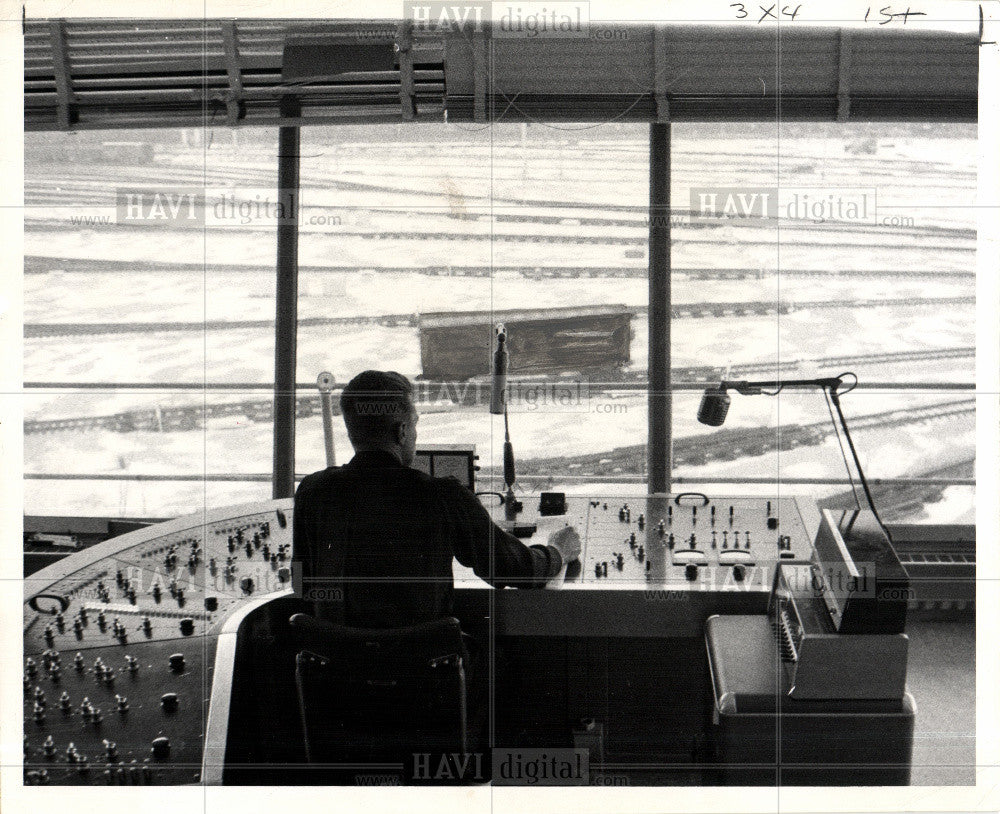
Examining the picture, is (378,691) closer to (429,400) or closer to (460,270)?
(429,400)

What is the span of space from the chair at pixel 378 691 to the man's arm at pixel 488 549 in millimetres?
238

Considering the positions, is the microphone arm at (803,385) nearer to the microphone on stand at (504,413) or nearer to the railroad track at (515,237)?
the microphone on stand at (504,413)

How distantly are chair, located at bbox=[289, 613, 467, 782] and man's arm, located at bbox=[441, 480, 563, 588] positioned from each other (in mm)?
238

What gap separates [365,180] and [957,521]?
2.68 metres

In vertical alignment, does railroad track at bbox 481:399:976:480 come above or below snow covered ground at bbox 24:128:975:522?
below

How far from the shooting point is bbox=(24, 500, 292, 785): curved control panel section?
1.72 meters

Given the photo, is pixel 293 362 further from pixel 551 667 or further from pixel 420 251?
pixel 551 667

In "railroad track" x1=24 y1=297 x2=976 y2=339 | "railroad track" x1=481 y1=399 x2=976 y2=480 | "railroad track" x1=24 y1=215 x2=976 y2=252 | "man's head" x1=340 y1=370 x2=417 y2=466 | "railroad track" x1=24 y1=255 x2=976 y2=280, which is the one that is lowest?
"railroad track" x1=481 y1=399 x2=976 y2=480

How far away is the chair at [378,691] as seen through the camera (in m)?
1.90

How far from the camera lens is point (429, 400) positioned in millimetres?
3785

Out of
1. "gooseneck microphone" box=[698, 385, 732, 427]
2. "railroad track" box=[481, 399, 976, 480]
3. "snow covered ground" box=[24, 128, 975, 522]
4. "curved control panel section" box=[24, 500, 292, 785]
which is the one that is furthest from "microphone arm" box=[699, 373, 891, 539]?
"curved control panel section" box=[24, 500, 292, 785]

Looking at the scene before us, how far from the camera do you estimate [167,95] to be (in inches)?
124

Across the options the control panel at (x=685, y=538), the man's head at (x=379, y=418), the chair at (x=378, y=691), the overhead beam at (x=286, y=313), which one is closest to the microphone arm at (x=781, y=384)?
the control panel at (x=685, y=538)

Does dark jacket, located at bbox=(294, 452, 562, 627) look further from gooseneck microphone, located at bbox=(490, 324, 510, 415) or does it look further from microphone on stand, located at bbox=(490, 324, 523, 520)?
gooseneck microphone, located at bbox=(490, 324, 510, 415)
